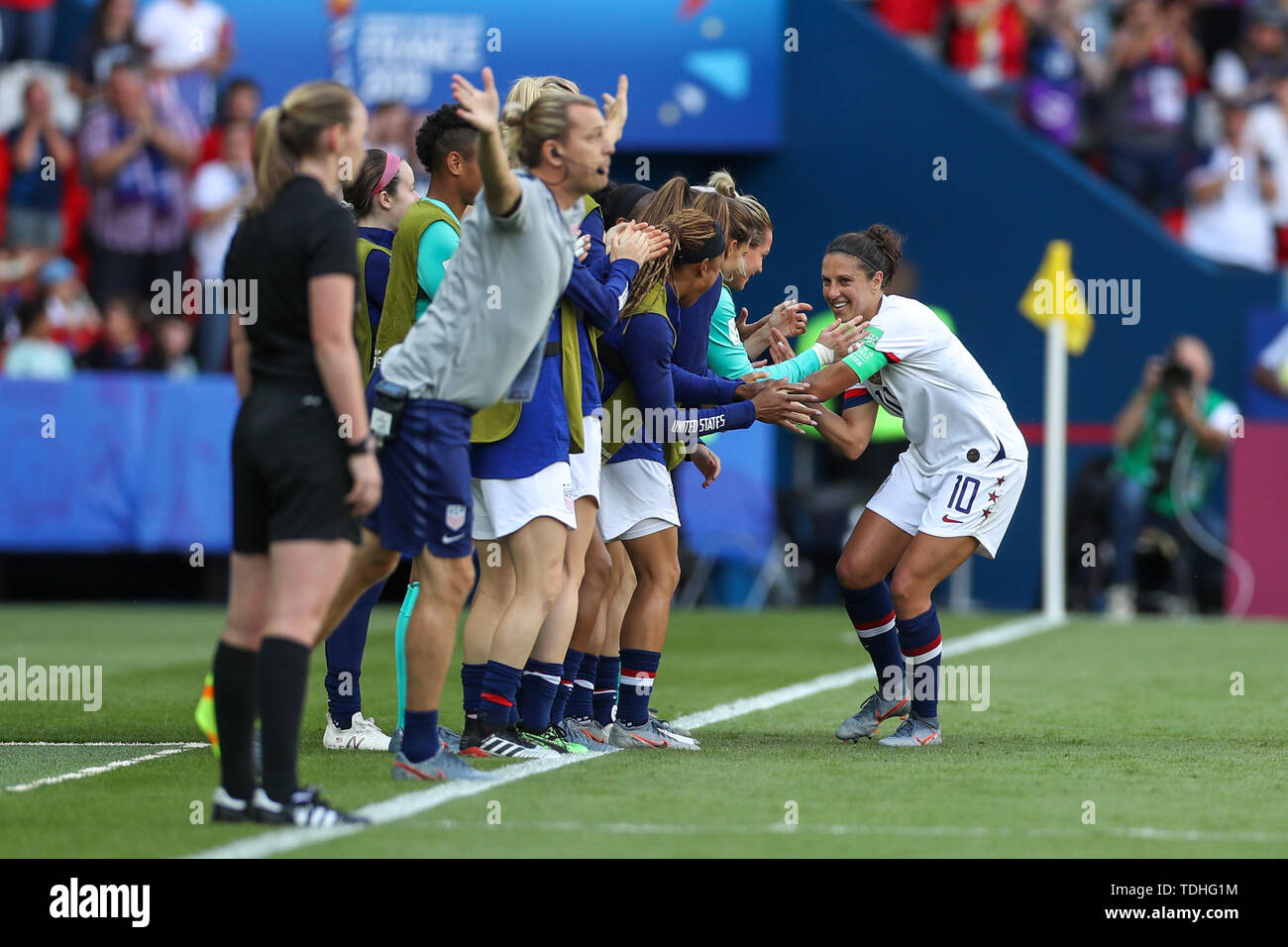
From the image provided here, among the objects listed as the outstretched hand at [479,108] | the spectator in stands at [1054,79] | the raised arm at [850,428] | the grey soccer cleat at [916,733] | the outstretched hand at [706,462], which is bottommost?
the grey soccer cleat at [916,733]

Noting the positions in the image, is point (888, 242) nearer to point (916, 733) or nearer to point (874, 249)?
point (874, 249)

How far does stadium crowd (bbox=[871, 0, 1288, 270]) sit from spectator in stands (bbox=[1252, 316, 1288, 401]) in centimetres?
174

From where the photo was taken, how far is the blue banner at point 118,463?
1439cm

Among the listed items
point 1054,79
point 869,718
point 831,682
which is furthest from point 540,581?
point 1054,79

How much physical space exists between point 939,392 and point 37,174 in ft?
36.6

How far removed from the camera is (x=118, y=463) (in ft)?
47.4

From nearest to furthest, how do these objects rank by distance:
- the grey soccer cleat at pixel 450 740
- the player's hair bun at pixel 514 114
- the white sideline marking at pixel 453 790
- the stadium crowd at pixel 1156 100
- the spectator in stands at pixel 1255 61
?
the white sideline marking at pixel 453 790, the player's hair bun at pixel 514 114, the grey soccer cleat at pixel 450 740, the stadium crowd at pixel 1156 100, the spectator in stands at pixel 1255 61

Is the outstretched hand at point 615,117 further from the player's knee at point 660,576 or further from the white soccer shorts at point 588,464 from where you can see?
the player's knee at point 660,576

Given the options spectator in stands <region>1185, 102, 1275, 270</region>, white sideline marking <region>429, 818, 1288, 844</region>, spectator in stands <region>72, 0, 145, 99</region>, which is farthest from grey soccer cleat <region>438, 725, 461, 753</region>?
spectator in stands <region>1185, 102, 1275, 270</region>

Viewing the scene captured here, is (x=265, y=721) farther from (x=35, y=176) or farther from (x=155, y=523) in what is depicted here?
(x=35, y=176)

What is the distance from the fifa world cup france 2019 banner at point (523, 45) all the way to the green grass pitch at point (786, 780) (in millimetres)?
6785

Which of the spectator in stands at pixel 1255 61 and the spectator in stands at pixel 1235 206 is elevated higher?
the spectator in stands at pixel 1255 61

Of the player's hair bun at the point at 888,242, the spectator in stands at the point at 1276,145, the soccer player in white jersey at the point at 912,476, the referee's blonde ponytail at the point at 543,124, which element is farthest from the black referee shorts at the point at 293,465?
the spectator in stands at the point at 1276,145
